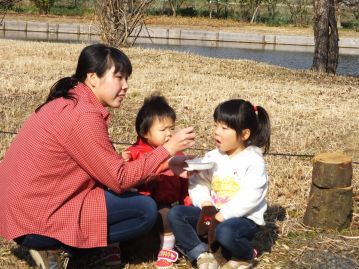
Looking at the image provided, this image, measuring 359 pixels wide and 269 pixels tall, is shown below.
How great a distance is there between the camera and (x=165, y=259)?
351 cm

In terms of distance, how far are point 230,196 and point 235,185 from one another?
66mm

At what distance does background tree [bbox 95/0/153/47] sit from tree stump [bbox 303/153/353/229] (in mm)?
10053

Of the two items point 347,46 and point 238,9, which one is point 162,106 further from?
point 238,9

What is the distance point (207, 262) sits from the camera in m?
3.38

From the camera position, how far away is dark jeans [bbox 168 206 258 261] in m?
3.26

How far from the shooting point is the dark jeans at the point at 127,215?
3209mm

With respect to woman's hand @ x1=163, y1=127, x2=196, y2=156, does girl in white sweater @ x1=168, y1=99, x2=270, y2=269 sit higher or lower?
lower

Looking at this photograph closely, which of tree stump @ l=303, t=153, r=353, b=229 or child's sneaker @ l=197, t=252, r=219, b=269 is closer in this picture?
child's sneaker @ l=197, t=252, r=219, b=269

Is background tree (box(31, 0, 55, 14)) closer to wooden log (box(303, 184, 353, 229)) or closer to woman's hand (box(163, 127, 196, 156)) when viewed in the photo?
wooden log (box(303, 184, 353, 229))

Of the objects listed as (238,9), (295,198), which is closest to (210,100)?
(295,198)

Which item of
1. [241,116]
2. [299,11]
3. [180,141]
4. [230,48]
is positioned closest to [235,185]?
[241,116]

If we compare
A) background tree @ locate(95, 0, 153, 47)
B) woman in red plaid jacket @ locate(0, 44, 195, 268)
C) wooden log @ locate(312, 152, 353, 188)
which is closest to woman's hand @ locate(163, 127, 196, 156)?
woman in red plaid jacket @ locate(0, 44, 195, 268)

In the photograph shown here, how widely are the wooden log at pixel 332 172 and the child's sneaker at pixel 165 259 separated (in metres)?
1.05

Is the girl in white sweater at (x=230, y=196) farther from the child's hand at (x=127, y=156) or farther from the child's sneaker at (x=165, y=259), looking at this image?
the child's hand at (x=127, y=156)
